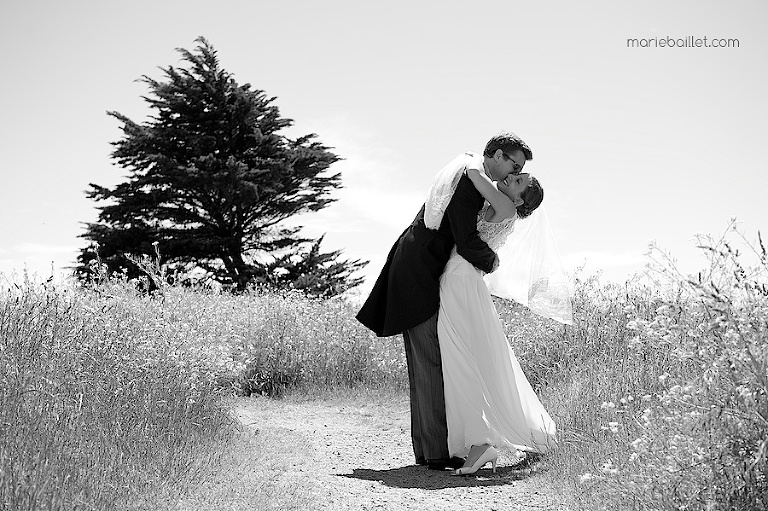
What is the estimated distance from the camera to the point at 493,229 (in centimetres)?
549

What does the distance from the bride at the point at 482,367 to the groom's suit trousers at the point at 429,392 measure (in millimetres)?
88

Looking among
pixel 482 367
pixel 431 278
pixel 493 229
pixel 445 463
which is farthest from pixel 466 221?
pixel 445 463

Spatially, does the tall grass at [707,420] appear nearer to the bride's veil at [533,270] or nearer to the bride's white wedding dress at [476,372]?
the bride's white wedding dress at [476,372]

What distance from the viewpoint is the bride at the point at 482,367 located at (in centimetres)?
523

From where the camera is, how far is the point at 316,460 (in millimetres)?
5773

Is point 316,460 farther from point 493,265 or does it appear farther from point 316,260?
point 316,260

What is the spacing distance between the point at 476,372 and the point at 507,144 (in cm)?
161

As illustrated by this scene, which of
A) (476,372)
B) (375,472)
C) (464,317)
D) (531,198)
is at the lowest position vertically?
(375,472)

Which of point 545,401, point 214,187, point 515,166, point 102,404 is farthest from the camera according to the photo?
point 214,187

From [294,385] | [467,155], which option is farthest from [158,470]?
[294,385]

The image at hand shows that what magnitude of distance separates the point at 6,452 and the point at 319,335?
6.57 meters

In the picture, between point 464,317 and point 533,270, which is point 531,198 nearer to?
point 533,270

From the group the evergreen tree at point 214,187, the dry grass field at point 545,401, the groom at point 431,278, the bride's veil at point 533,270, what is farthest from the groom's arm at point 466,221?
the evergreen tree at point 214,187

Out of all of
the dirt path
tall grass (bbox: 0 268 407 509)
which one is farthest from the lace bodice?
tall grass (bbox: 0 268 407 509)
